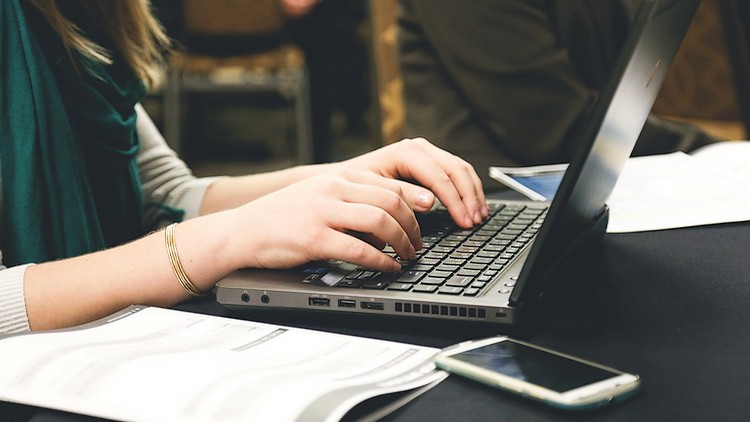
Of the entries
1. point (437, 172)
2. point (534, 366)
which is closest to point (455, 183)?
point (437, 172)

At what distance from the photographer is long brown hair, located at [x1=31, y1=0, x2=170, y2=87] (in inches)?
36.4

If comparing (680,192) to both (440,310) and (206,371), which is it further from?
(206,371)

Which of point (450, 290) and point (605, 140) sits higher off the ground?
point (605, 140)

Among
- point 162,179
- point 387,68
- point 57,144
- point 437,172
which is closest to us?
point 437,172

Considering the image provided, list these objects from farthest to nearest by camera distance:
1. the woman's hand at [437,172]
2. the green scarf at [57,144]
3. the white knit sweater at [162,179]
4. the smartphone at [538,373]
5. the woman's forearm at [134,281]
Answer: the white knit sweater at [162,179]
the green scarf at [57,144]
the woman's hand at [437,172]
the woman's forearm at [134,281]
the smartphone at [538,373]

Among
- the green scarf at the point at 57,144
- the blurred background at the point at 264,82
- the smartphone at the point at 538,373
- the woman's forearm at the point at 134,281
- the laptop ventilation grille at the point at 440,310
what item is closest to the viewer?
the smartphone at the point at 538,373

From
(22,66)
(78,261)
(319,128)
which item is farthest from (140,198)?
(319,128)

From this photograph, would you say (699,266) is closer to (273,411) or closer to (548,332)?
(548,332)

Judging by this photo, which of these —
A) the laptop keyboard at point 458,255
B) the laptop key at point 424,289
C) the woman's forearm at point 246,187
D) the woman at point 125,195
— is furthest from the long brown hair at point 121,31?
the laptop key at point 424,289

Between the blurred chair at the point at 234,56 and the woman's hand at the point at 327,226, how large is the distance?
10.3 ft

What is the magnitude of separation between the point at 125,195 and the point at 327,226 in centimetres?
52

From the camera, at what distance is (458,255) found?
68cm

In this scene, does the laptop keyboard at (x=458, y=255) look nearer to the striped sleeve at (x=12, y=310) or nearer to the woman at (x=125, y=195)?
the woman at (x=125, y=195)

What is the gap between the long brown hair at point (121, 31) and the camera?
92 centimetres
